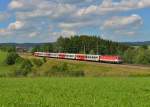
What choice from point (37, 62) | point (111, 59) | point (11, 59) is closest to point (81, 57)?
point (37, 62)

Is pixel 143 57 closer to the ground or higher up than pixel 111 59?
higher up

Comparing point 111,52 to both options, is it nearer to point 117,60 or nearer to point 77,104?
point 117,60

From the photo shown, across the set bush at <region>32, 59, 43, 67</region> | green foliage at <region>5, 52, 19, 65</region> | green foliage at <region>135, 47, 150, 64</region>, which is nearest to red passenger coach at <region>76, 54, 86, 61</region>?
bush at <region>32, 59, 43, 67</region>

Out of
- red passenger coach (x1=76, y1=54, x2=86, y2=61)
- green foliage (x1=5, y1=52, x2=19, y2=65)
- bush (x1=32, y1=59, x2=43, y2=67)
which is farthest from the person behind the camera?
green foliage (x1=5, y1=52, x2=19, y2=65)

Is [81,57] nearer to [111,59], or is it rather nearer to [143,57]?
[143,57]

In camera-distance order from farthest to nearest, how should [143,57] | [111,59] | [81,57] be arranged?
[81,57] < [143,57] < [111,59]

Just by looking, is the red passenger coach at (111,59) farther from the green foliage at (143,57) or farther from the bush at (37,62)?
the bush at (37,62)

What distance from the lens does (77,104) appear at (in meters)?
19.9

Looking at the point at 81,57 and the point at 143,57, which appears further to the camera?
the point at 81,57

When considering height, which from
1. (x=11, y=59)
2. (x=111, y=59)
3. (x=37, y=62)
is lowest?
(x=37, y=62)

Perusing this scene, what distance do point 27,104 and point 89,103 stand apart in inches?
114

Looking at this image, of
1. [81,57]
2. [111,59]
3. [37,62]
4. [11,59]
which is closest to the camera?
[111,59]

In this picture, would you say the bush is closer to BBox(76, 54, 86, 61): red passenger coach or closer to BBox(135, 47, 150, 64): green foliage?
BBox(76, 54, 86, 61): red passenger coach

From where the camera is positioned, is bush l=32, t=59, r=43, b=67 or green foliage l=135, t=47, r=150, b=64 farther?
bush l=32, t=59, r=43, b=67
